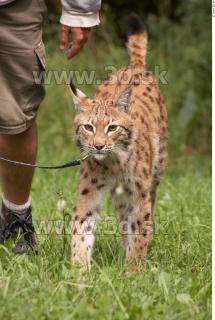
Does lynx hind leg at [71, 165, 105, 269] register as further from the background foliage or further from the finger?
the background foliage

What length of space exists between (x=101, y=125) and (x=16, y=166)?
0.62 meters

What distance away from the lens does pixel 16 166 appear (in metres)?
5.81

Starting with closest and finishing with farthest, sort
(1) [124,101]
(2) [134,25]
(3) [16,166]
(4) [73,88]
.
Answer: (4) [73,88], (1) [124,101], (3) [16,166], (2) [134,25]

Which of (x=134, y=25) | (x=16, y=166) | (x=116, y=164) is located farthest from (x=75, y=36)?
(x=134, y=25)

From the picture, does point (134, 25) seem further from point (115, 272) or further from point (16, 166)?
point (115, 272)

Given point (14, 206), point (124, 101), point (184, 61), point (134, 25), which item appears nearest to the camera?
point (124, 101)

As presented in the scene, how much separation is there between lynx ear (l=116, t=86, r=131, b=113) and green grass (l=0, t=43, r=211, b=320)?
0.63 metres

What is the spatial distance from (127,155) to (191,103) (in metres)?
6.07

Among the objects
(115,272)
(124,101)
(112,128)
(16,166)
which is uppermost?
(124,101)

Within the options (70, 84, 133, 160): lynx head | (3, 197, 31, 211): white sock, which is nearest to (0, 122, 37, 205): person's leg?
(3, 197, 31, 211): white sock

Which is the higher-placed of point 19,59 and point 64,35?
point 64,35

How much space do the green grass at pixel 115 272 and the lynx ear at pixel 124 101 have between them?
63 cm

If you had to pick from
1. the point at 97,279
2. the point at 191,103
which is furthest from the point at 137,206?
the point at 191,103

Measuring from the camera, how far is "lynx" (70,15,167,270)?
5.55 metres
